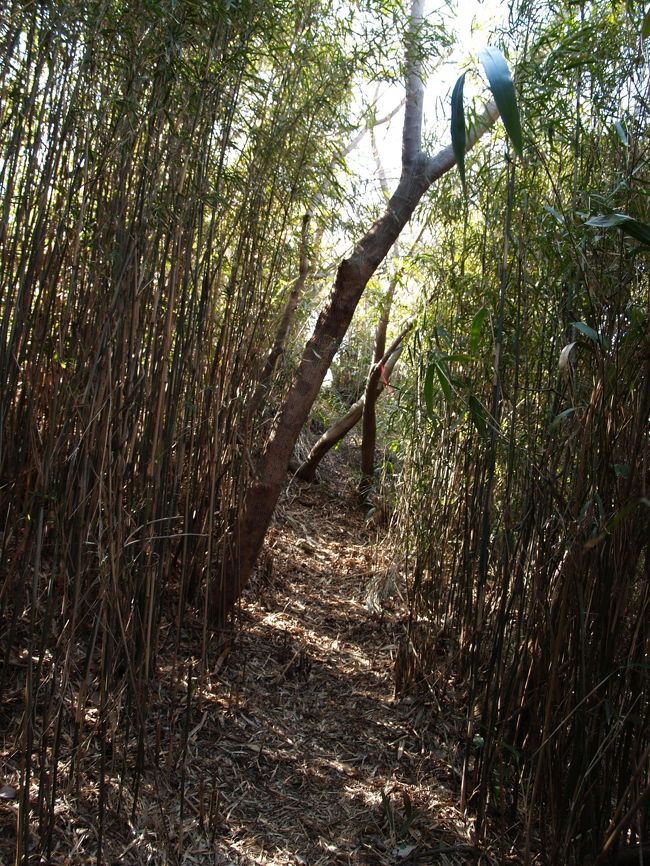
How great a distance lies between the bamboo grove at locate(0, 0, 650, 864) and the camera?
1.58 metres

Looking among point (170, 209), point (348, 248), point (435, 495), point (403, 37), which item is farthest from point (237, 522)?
point (403, 37)

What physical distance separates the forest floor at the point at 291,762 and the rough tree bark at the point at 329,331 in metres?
0.45

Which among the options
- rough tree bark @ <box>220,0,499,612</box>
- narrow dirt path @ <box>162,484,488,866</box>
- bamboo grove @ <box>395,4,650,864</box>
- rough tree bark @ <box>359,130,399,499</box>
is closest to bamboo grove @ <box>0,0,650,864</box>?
bamboo grove @ <box>395,4,650,864</box>

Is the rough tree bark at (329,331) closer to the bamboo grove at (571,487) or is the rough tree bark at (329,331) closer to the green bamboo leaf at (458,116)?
the bamboo grove at (571,487)

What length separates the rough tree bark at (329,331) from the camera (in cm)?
313

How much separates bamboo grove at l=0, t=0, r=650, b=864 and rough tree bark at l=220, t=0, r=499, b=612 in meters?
0.63

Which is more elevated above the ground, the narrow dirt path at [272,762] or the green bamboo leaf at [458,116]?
the green bamboo leaf at [458,116]

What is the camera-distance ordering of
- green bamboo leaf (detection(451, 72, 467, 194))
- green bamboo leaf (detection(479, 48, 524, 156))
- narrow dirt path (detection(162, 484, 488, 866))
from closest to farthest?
green bamboo leaf (detection(479, 48, 524, 156)) < green bamboo leaf (detection(451, 72, 467, 194)) < narrow dirt path (detection(162, 484, 488, 866))

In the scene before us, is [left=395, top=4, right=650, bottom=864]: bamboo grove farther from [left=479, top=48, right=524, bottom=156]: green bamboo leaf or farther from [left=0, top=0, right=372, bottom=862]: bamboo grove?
[left=0, top=0, right=372, bottom=862]: bamboo grove

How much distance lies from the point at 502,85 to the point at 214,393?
159cm

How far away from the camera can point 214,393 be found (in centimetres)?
251

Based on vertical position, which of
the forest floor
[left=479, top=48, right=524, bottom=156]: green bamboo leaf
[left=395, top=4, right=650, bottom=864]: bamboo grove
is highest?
[left=479, top=48, right=524, bottom=156]: green bamboo leaf

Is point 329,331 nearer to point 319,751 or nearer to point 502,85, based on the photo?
point 319,751

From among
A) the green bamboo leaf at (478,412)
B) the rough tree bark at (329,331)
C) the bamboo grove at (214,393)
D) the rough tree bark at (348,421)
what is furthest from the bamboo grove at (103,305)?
the rough tree bark at (348,421)
